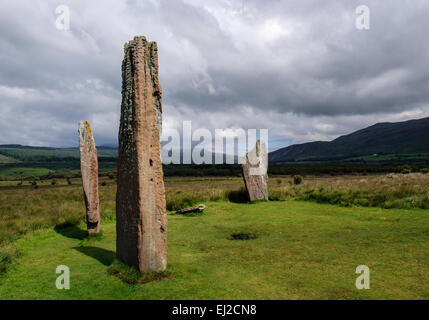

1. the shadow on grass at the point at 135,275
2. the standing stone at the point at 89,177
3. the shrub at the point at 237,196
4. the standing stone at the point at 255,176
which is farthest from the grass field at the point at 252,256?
the shrub at the point at 237,196

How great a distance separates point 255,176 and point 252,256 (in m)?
10.8

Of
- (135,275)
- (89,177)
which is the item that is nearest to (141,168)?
(135,275)

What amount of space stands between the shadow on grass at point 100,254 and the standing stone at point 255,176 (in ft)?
35.6

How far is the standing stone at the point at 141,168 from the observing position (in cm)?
632

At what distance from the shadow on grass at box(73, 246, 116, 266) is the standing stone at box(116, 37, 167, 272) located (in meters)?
0.72

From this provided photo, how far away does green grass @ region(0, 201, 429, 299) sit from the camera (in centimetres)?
537

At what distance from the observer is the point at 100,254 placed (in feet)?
26.8

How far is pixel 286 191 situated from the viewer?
19328mm

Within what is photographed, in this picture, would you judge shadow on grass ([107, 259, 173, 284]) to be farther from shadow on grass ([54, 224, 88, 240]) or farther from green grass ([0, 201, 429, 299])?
shadow on grass ([54, 224, 88, 240])

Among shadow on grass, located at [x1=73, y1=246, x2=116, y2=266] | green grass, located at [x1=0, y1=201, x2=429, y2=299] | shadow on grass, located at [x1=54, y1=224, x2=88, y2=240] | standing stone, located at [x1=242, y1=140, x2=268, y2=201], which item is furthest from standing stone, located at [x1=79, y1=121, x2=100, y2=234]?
standing stone, located at [x1=242, y1=140, x2=268, y2=201]

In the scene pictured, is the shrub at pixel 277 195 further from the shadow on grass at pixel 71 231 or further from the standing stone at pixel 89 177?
the shadow on grass at pixel 71 231

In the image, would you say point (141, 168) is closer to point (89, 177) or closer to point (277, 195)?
point (89, 177)

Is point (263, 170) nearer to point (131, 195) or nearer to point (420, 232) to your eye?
point (420, 232)
